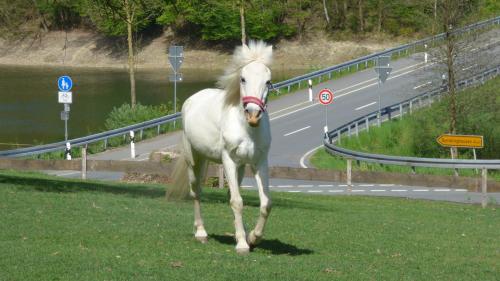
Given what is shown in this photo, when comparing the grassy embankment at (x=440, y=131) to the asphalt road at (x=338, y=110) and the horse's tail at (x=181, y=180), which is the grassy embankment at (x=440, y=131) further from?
the horse's tail at (x=181, y=180)

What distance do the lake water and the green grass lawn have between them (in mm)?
29104

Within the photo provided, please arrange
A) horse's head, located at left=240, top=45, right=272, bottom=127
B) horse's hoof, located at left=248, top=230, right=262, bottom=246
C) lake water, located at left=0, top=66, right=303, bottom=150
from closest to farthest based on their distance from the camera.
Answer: horse's head, located at left=240, top=45, right=272, bottom=127, horse's hoof, located at left=248, top=230, right=262, bottom=246, lake water, located at left=0, top=66, right=303, bottom=150

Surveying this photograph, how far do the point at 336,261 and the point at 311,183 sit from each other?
2184 centimetres

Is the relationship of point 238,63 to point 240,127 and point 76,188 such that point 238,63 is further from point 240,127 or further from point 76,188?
point 76,188

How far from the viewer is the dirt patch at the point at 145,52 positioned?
95.4 m

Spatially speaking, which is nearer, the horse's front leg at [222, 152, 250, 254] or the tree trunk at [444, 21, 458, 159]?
the horse's front leg at [222, 152, 250, 254]

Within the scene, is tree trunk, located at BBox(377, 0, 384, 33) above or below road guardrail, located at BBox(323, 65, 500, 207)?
above

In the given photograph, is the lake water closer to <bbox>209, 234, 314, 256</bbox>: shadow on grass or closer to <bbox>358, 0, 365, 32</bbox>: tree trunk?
<bbox>358, 0, 365, 32</bbox>: tree trunk

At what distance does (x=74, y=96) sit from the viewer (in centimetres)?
7244

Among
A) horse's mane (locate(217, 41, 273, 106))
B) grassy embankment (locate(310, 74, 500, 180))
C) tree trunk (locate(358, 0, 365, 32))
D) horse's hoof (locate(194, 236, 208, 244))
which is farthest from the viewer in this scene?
tree trunk (locate(358, 0, 365, 32))

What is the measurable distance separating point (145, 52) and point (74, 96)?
33988mm

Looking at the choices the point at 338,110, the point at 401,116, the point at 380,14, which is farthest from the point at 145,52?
the point at 401,116

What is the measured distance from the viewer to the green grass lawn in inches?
422

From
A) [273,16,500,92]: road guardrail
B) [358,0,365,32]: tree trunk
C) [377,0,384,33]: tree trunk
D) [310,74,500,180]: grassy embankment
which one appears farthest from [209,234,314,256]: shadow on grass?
[377,0,384,33]: tree trunk
